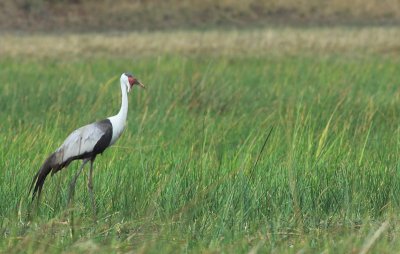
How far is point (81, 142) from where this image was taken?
6.19 meters

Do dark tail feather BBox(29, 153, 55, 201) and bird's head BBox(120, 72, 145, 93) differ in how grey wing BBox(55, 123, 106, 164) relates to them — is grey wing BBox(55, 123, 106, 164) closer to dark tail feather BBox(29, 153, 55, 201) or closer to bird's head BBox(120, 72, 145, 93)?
dark tail feather BBox(29, 153, 55, 201)

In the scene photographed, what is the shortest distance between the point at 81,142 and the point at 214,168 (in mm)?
864

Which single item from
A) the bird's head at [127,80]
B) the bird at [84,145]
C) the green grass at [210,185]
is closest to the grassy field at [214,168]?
the green grass at [210,185]

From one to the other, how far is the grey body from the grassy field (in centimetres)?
16

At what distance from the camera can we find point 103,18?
98.6 feet

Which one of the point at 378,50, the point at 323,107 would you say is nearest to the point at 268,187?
the point at 323,107

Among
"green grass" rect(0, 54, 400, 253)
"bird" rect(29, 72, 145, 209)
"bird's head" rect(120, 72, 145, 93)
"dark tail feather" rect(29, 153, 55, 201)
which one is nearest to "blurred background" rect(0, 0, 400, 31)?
"green grass" rect(0, 54, 400, 253)

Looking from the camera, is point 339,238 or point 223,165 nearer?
point 339,238

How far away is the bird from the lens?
604 cm

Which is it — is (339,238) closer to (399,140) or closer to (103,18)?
(399,140)

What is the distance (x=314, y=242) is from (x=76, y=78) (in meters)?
7.73

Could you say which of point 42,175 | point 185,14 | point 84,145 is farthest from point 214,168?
point 185,14

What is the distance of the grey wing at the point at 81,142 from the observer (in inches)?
241

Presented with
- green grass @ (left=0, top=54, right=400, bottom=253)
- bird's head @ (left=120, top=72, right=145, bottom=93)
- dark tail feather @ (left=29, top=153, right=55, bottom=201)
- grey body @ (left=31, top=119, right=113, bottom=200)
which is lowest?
green grass @ (left=0, top=54, right=400, bottom=253)
